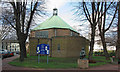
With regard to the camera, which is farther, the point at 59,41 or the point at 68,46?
the point at 59,41

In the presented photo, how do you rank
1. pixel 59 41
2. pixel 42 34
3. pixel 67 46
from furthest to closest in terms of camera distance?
pixel 42 34
pixel 59 41
pixel 67 46

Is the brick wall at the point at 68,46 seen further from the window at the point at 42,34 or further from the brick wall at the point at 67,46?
the window at the point at 42,34

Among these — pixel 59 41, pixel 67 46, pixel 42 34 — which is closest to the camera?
pixel 67 46

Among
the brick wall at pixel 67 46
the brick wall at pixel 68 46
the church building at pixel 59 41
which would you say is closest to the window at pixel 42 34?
the church building at pixel 59 41

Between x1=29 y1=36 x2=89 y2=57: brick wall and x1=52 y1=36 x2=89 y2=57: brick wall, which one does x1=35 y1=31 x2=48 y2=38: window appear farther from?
x1=52 y1=36 x2=89 y2=57: brick wall

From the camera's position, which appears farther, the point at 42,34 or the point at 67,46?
the point at 42,34

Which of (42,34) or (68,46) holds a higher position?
(42,34)

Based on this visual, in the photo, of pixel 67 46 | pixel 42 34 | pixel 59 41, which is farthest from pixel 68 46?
pixel 42 34

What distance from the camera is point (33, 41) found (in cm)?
3328

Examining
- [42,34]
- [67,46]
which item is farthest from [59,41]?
[42,34]

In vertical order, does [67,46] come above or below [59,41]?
below

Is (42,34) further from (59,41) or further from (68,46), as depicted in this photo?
(68,46)

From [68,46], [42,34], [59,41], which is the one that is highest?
[42,34]

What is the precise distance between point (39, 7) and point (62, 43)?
10.4 metres
